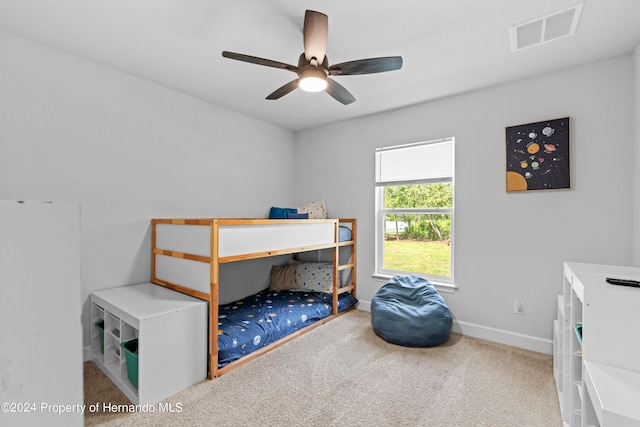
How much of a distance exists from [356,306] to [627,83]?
124 inches

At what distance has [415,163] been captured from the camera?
129 inches

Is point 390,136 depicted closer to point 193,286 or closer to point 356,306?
point 356,306

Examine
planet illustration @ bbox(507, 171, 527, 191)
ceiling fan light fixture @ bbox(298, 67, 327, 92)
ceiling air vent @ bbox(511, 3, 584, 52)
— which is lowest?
planet illustration @ bbox(507, 171, 527, 191)

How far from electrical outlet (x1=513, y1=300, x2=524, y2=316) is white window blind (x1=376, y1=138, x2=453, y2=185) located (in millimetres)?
1290

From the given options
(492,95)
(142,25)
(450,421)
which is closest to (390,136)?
(492,95)

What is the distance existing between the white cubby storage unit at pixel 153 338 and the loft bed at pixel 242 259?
0.34ft

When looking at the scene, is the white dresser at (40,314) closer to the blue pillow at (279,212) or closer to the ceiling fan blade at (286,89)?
the ceiling fan blade at (286,89)

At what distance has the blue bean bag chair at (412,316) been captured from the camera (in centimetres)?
257

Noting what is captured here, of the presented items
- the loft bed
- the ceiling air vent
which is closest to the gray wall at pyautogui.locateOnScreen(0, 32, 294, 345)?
the loft bed

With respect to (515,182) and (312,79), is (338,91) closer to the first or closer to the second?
(312,79)

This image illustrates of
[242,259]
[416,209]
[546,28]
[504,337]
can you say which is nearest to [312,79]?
[242,259]

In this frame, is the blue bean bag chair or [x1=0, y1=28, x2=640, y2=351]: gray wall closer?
[x1=0, y1=28, x2=640, y2=351]: gray wall

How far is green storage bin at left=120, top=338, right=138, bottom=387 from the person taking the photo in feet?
6.03

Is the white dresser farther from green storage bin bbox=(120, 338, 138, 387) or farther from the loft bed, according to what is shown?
the loft bed
